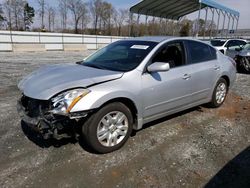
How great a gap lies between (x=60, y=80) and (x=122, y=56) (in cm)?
127

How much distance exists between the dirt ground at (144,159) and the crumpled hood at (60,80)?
869mm

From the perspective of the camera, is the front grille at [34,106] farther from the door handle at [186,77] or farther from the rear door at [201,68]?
the rear door at [201,68]

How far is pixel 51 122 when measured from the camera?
9.73 feet

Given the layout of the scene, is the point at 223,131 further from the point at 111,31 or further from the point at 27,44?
the point at 111,31

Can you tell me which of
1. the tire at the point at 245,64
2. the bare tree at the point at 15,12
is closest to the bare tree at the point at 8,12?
the bare tree at the point at 15,12

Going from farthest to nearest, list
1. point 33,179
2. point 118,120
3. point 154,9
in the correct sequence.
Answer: point 154,9 → point 118,120 → point 33,179

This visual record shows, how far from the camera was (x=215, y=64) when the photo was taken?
503cm

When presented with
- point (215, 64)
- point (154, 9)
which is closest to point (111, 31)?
point (154, 9)

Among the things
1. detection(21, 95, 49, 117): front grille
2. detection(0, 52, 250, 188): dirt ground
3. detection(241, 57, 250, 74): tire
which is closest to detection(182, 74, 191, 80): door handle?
detection(0, 52, 250, 188): dirt ground

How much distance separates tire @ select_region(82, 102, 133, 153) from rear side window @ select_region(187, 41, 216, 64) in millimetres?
1854

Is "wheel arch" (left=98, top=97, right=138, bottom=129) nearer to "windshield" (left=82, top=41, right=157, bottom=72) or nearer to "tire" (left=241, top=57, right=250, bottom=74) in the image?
"windshield" (left=82, top=41, right=157, bottom=72)

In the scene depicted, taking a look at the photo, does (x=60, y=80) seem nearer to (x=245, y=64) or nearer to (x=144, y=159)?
(x=144, y=159)

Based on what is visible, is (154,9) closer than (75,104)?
No

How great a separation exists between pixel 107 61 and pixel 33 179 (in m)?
2.18
